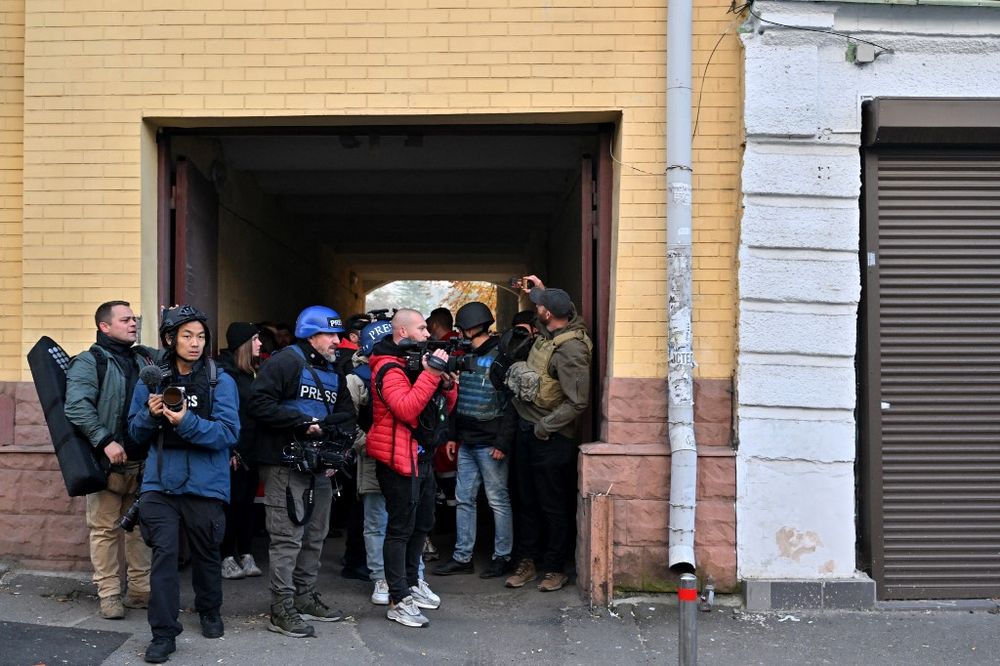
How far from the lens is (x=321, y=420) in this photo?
6094 mm

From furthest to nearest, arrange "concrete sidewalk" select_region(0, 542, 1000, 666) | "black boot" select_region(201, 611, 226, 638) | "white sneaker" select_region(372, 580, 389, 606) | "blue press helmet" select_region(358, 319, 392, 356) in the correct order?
1. "blue press helmet" select_region(358, 319, 392, 356)
2. "white sneaker" select_region(372, 580, 389, 606)
3. "black boot" select_region(201, 611, 226, 638)
4. "concrete sidewalk" select_region(0, 542, 1000, 666)

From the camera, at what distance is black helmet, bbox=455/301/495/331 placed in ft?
25.2

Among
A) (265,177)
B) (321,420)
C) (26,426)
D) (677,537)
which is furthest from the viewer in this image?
(265,177)

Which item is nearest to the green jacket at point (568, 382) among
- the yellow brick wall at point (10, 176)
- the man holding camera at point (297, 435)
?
the man holding camera at point (297, 435)

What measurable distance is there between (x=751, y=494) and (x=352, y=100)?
3680mm

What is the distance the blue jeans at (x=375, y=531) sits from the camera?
693 cm

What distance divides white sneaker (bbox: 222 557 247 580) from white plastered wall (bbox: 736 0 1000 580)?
3476mm

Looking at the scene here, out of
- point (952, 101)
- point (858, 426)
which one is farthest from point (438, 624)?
point (952, 101)

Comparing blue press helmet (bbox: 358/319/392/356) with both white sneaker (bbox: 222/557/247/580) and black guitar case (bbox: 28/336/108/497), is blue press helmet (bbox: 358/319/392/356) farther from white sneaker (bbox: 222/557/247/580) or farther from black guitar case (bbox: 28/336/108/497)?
black guitar case (bbox: 28/336/108/497)

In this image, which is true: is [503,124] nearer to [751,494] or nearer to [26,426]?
[751,494]

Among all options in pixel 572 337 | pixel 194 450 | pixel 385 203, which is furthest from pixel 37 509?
pixel 385 203

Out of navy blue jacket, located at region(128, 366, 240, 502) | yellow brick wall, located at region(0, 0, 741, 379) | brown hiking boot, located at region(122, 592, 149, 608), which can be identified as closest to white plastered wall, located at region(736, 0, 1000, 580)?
yellow brick wall, located at region(0, 0, 741, 379)

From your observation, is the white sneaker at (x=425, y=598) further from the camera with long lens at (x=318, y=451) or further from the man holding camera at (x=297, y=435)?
the camera with long lens at (x=318, y=451)

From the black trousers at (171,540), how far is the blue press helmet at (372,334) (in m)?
1.79
